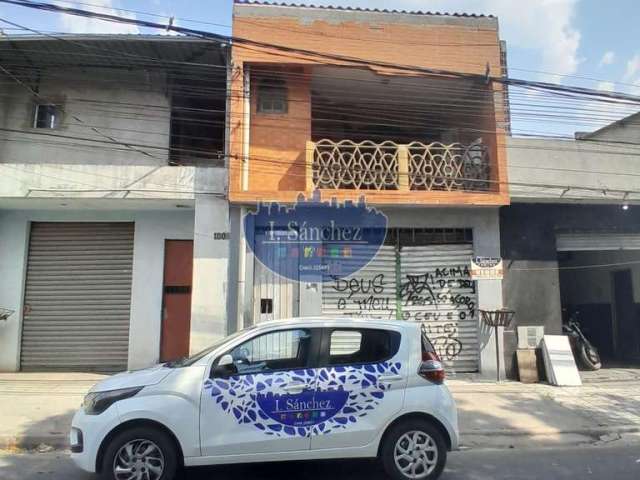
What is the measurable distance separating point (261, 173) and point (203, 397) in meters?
6.47

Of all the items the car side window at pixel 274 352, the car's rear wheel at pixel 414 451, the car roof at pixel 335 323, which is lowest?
the car's rear wheel at pixel 414 451

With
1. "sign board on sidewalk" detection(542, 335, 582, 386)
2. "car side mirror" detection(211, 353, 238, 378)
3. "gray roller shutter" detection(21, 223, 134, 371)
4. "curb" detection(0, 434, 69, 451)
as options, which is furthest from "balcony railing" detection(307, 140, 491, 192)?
"curb" detection(0, 434, 69, 451)

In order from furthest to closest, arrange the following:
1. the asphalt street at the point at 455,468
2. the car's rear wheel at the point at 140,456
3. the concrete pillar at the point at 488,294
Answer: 1. the concrete pillar at the point at 488,294
2. the asphalt street at the point at 455,468
3. the car's rear wheel at the point at 140,456

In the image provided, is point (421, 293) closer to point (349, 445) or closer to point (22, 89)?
point (349, 445)

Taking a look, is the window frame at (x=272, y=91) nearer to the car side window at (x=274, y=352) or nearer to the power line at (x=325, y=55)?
the power line at (x=325, y=55)

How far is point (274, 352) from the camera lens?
4766mm

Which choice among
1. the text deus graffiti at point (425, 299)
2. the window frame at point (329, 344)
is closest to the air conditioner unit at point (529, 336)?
the text deus graffiti at point (425, 299)

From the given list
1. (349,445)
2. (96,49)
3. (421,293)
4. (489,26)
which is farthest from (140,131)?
(349,445)

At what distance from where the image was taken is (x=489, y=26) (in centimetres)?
1035

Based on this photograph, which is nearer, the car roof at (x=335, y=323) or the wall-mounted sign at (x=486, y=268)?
the car roof at (x=335, y=323)

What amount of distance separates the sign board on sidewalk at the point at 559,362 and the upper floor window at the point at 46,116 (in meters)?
11.5

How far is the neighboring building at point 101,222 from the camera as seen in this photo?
10.6m

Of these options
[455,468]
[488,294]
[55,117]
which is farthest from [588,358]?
[55,117]

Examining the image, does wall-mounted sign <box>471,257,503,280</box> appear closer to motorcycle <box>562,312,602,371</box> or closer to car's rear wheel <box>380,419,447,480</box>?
motorcycle <box>562,312,602,371</box>
